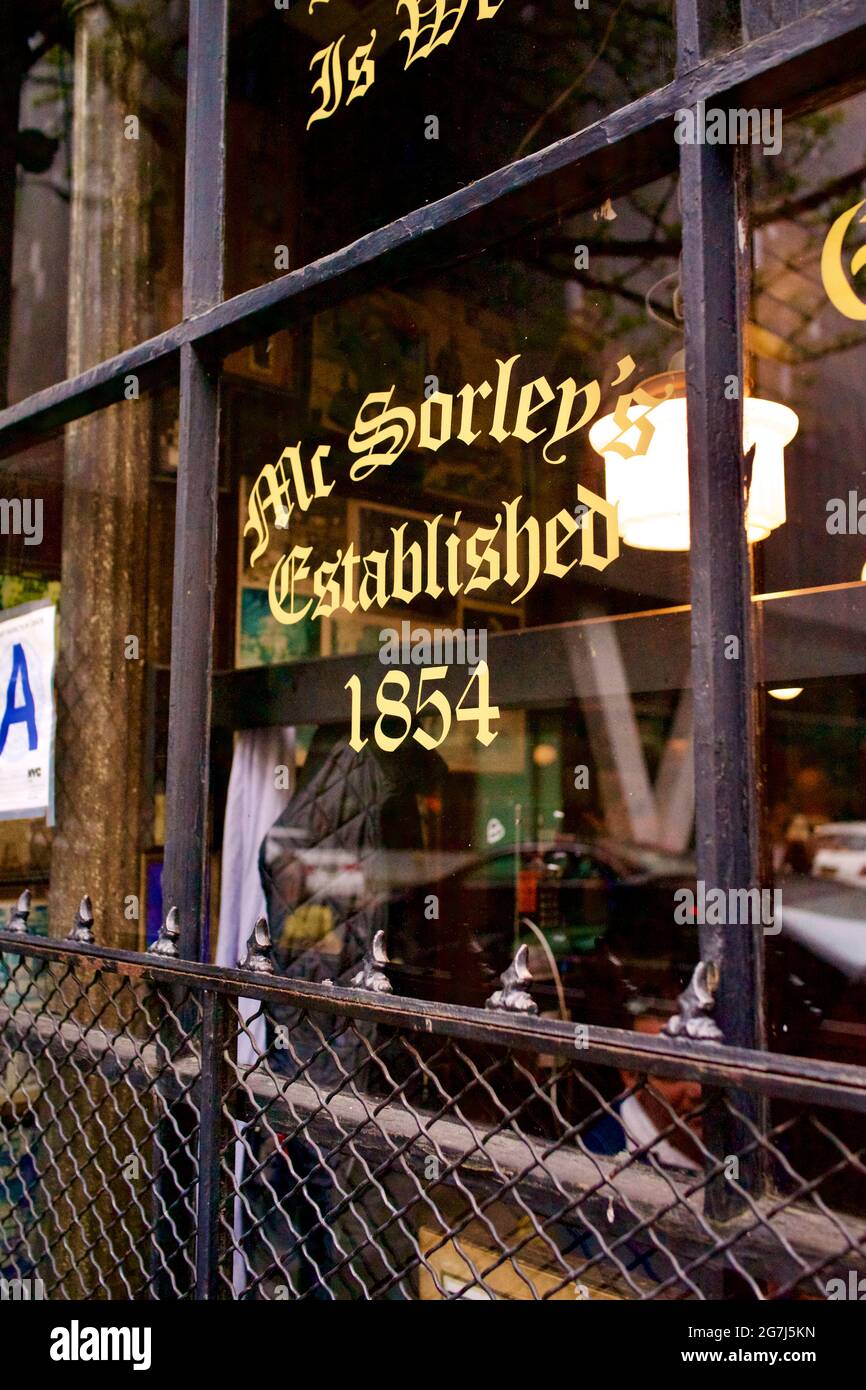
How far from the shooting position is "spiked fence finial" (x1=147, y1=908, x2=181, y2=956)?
230cm

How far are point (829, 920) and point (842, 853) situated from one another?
76 centimetres

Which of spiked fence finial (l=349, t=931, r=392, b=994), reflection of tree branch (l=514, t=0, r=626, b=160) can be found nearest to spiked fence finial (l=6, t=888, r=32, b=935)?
spiked fence finial (l=349, t=931, r=392, b=994)

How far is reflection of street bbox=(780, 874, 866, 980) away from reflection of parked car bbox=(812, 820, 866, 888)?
2.9 inches

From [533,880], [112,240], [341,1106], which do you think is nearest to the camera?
[341,1106]

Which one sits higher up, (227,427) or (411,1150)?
(227,427)

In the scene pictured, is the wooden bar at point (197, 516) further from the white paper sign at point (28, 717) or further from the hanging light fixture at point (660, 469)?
the hanging light fixture at point (660, 469)

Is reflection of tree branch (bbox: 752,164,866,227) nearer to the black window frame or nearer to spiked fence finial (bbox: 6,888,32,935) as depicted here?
the black window frame

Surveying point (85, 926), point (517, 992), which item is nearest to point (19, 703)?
point (85, 926)
